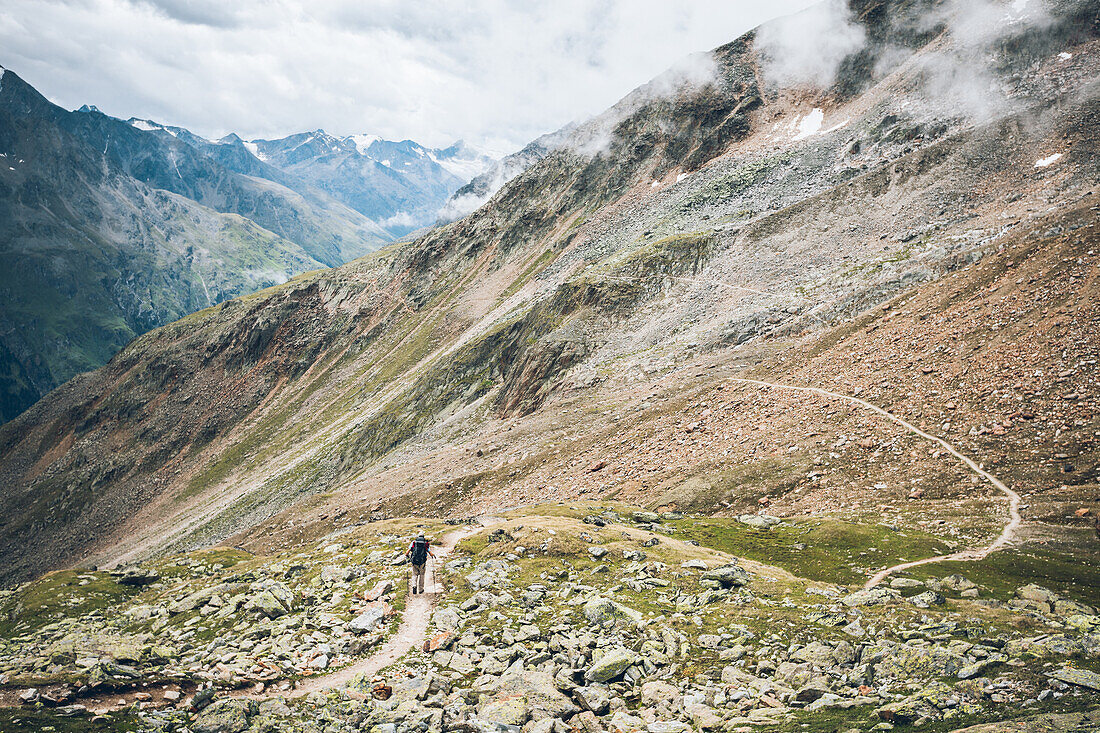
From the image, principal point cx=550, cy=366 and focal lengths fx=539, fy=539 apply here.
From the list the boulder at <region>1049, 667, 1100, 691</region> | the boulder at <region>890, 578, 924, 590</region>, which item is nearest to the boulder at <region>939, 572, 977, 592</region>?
the boulder at <region>890, 578, 924, 590</region>

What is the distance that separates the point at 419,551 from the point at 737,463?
26.5 metres

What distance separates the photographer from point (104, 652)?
19.5 m

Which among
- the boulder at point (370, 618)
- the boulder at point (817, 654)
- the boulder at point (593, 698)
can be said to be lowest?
the boulder at point (817, 654)

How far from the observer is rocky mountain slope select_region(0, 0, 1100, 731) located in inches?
677

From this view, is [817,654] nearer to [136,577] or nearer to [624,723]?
[624,723]

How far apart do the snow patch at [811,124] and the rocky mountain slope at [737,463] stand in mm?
1343

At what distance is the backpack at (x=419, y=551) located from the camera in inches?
1037

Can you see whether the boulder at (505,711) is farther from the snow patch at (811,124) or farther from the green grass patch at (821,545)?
the snow patch at (811,124)

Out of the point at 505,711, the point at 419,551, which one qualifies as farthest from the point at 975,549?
the point at 419,551

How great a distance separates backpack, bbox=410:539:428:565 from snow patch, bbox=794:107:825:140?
359 feet

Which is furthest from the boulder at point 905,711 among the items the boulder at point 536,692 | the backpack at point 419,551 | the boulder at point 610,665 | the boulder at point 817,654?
the backpack at point 419,551

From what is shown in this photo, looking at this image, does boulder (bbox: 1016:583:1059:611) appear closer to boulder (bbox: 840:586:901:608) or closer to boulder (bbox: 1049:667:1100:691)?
boulder (bbox: 840:586:901:608)

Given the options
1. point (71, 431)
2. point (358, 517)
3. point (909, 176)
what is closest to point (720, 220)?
point (909, 176)

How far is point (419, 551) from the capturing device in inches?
1040
